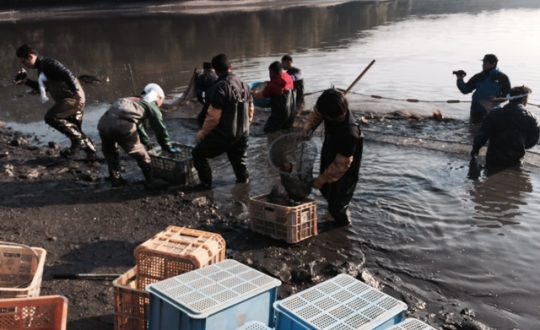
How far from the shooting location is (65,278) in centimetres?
509

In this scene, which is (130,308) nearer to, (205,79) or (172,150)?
(172,150)

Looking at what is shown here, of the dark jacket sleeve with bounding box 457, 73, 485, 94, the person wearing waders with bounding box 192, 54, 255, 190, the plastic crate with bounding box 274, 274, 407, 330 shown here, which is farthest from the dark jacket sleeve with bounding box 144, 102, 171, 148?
the dark jacket sleeve with bounding box 457, 73, 485, 94

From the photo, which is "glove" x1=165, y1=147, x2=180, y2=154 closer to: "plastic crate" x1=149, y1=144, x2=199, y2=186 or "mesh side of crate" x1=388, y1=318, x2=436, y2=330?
"plastic crate" x1=149, y1=144, x2=199, y2=186

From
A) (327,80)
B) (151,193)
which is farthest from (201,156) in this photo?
(327,80)

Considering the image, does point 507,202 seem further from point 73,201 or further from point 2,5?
point 2,5

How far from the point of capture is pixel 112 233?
20.6ft

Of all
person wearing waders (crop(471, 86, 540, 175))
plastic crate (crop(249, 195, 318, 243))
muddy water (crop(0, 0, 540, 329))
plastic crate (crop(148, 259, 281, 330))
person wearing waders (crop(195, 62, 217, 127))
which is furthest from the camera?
person wearing waders (crop(195, 62, 217, 127))

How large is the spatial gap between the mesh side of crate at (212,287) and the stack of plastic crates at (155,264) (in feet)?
1.38

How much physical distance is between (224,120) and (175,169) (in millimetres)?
1232

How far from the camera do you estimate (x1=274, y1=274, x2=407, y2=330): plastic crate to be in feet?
9.73

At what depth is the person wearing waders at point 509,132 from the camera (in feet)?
27.7

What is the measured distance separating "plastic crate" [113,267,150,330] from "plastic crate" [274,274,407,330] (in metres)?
1.28

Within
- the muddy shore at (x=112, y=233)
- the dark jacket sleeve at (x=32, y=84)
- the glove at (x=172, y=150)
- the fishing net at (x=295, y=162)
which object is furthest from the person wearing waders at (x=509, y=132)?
the dark jacket sleeve at (x=32, y=84)

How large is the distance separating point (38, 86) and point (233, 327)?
7.31 meters
